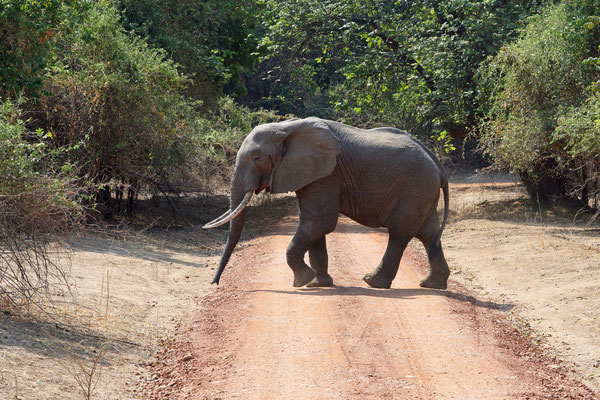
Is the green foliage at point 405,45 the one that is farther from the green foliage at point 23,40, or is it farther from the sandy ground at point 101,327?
the green foliage at point 23,40

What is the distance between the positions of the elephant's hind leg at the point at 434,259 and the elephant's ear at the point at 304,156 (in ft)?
6.28

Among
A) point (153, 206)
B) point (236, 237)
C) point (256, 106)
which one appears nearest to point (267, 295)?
point (236, 237)

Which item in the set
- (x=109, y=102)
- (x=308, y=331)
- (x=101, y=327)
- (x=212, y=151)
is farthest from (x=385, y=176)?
(x=212, y=151)

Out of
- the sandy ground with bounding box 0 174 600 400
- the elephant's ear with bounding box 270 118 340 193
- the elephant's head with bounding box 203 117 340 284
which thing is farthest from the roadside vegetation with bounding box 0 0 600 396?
the elephant's ear with bounding box 270 118 340 193

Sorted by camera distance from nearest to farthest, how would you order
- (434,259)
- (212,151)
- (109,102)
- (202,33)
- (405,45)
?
1. (434,259)
2. (109,102)
3. (212,151)
4. (405,45)
5. (202,33)

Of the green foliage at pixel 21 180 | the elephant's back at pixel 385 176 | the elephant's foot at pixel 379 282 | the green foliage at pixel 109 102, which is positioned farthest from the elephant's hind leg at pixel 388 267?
the green foliage at pixel 109 102

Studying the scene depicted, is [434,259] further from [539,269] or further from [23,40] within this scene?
[23,40]

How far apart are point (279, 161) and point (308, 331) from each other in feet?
11.9

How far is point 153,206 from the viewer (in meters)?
23.2

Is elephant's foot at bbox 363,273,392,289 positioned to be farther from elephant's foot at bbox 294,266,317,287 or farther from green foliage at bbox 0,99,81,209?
green foliage at bbox 0,99,81,209

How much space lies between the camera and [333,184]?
11852mm

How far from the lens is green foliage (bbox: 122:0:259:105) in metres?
23.6

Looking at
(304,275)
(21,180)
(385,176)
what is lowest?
(304,275)

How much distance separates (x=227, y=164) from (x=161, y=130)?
5637 millimetres
